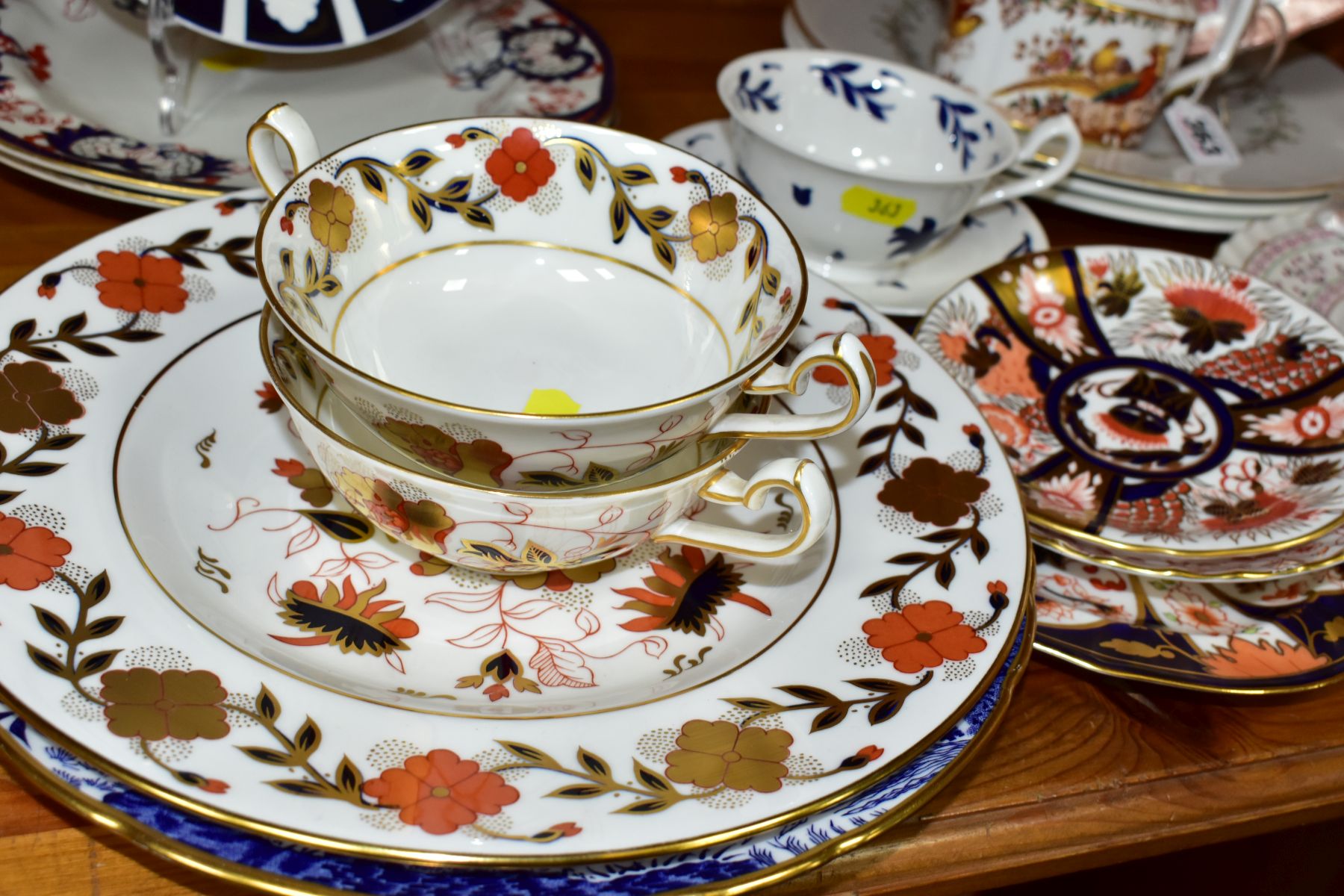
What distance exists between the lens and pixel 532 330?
0.53 m

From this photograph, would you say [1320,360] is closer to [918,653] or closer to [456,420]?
[918,653]

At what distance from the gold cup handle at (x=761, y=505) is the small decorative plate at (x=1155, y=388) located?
0.64 feet

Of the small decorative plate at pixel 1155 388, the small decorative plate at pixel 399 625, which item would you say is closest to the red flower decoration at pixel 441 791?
the small decorative plate at pixel 399 625

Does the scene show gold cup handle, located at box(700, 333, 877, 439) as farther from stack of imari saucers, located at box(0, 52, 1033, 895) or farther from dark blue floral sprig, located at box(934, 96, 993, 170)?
dark blue floral sprig, located at box(934, 96, 993, 170)

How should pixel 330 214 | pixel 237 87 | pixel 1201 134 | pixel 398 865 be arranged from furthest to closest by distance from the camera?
pixel 1201 134 → pixel 237 87 → pixel 330 214 → pixel 398 865

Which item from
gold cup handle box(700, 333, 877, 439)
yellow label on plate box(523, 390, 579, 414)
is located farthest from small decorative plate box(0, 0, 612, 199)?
gold cup handle box(700, 333, 877, 439)

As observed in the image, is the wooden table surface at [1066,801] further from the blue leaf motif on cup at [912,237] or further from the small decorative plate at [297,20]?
the small decorative plate at [297,20]

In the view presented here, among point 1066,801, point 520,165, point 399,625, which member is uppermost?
point 520,165

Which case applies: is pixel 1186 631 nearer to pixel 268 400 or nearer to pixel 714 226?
pixel 714 226

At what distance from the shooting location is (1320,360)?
2.35ft

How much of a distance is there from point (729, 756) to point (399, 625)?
14 centimetres

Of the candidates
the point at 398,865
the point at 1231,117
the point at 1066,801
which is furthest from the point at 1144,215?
the point at 398,865

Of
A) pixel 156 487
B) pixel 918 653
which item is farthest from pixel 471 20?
pixel 918 653

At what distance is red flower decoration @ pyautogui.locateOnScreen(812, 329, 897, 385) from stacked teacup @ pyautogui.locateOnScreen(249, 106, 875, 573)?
3 cm
